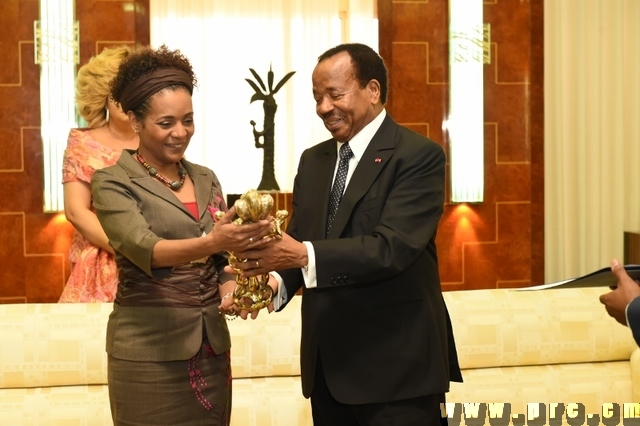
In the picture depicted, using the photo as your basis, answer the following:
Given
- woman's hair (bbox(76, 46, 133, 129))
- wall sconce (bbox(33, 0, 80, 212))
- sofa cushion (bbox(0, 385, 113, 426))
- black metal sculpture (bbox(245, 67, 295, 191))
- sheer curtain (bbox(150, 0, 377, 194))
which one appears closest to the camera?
sofa cushion (bbox(0, 385, 113, 426))

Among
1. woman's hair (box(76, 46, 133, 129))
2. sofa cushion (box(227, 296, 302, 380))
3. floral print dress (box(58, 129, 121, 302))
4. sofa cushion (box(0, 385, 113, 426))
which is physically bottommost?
sofa cushion (box(0, 385, 113, 426))

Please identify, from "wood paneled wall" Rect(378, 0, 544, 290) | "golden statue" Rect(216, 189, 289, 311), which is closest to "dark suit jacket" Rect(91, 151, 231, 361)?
"golden statue" Rect(216, 189, 289, 311)

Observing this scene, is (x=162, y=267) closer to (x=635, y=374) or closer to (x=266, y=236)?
(x=266, y=236)

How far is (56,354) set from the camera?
10.9 feet

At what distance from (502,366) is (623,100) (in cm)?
480

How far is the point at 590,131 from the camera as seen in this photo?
7.62 m

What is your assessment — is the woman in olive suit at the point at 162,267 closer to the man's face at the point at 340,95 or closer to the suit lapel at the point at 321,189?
the suit lapel at the point at 321,189

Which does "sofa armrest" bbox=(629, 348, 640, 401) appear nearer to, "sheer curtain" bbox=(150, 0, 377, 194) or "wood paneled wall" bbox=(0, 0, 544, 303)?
"wood paneled wall" bbox=(0, 0, 544, 303)

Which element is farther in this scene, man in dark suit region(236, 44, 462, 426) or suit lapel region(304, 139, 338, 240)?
suit lapel region(304, 139, 338, 240)

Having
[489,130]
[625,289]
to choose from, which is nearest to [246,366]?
[625,289]

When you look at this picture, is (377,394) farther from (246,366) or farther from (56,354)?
(56,354)

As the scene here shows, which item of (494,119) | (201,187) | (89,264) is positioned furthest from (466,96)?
(201,187)

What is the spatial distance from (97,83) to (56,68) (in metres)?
3.40

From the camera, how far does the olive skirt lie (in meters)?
2.44
